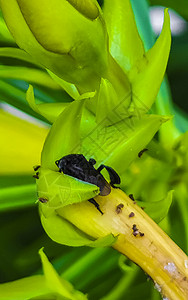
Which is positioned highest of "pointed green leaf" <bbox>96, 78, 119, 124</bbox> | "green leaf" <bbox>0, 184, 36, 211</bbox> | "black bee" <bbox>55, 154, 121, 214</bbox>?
"pointed green leaf" <bbox>96, 78, 119, 124</bbox>

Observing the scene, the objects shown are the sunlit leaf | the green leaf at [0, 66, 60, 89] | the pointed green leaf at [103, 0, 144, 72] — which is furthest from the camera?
the sunlit leaf

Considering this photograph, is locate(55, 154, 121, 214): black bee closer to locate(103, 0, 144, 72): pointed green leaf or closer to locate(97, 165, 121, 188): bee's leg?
locate(97, 165, 121, 188): bee's leg

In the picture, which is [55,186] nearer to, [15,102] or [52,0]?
[52,0]

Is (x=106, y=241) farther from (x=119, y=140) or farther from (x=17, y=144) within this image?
(x=17, y=144)

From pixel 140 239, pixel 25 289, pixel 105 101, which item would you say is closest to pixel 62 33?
pixel 105 101

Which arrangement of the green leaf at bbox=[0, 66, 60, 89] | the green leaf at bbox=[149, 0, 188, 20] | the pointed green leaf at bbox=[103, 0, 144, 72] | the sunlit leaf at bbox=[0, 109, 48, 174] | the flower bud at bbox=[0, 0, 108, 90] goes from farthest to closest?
the green leaf at bbox=[149, 0, 188, 20]
the sunlit leaf at bbox=[0, 109, 48, 174]
the green leaf at bbox=[0, 66, 60, 89]
the pointed green leaf at bbox=[103, 0, 144, 72]
the flower bud at bbox=[0, 0, 108, 90]

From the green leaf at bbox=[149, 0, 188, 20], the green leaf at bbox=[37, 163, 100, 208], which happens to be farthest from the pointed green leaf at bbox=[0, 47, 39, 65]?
the green leaf at bbox=[149, 0, 188, 20]
